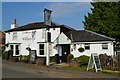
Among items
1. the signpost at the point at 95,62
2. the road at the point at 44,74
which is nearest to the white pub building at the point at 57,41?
the signpost at the point at 95,62

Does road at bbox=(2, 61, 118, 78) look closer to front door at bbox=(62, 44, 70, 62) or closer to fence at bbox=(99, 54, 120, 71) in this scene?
fence at bbox=(99, 54, 120, 71)

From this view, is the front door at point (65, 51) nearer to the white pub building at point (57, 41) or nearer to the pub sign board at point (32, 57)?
the white pub building at point (57, 41)

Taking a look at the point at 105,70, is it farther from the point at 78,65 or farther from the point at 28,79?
the point at 28,79

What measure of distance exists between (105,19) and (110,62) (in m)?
15.1

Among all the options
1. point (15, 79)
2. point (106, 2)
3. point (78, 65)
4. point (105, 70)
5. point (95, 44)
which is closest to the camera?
point (15, 79)

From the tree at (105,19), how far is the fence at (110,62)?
12002mm

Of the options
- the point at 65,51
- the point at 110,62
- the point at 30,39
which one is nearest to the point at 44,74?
the point at 110,62

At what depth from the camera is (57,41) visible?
2919 cm

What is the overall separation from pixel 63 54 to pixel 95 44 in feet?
16.0

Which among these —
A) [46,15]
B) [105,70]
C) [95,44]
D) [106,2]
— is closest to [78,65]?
[105,70]

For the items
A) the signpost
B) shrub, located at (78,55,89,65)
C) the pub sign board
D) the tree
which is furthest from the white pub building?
the signpost

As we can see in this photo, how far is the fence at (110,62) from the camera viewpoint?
1984 cm

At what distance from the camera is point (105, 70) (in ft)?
65.5

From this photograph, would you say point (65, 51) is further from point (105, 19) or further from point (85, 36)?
point (105, 19)
